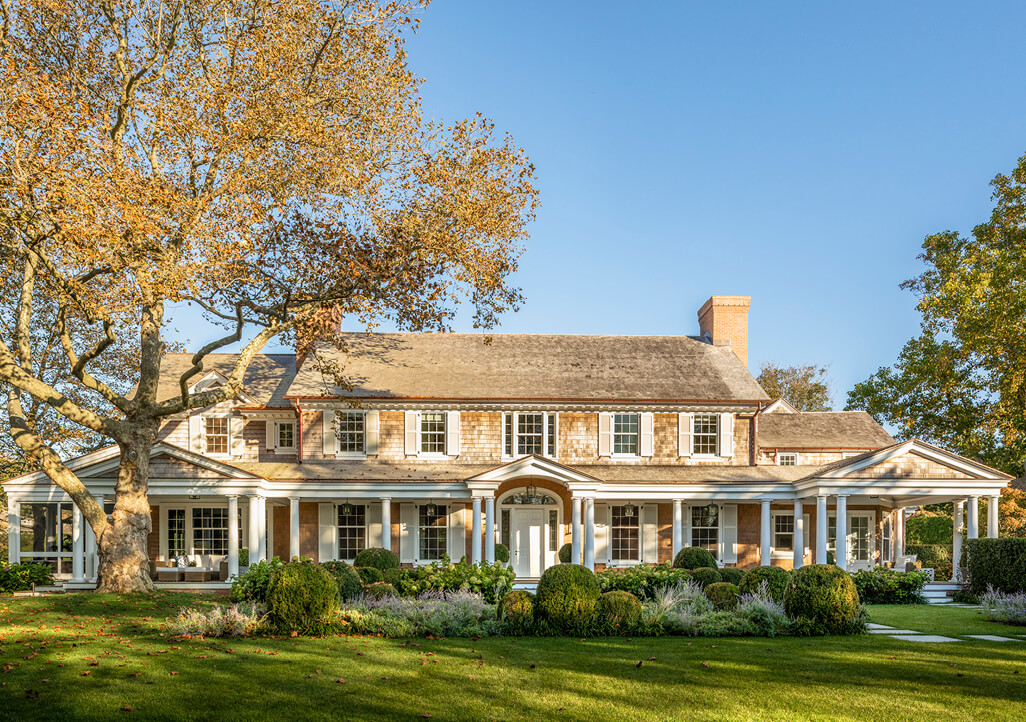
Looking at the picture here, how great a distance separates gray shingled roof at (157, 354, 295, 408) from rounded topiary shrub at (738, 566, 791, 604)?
54.2ft

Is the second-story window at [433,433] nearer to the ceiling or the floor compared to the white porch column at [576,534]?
nearer to the ceiling

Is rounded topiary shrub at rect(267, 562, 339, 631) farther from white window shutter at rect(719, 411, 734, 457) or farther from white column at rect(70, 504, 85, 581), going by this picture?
white window shutter at rect(719, 411, 734, 457)

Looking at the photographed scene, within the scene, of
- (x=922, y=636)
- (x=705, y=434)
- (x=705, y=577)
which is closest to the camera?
(x=922, y=636)

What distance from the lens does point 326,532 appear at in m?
25.7

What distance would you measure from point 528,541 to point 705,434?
7.04 metres

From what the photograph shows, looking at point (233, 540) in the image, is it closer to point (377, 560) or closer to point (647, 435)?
point (377, 560)

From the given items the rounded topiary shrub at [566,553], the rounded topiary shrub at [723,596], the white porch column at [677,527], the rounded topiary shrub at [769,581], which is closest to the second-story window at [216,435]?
the rounded topiary shrub at [566,553]

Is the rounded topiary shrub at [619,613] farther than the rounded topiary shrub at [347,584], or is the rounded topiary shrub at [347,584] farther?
the rounded topiary shrub at [347,584]

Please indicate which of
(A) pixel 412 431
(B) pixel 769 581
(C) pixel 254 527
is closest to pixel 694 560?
(B) pixel 769 581

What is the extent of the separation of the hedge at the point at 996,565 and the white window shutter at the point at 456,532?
47.7 ft

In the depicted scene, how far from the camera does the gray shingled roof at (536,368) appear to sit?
2630cm

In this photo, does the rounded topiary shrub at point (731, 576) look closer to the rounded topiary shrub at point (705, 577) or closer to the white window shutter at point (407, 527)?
the rounded topiary shrub at point (705, 577)

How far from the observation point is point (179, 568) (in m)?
24.2

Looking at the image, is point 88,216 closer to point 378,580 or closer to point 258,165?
point 258,165
